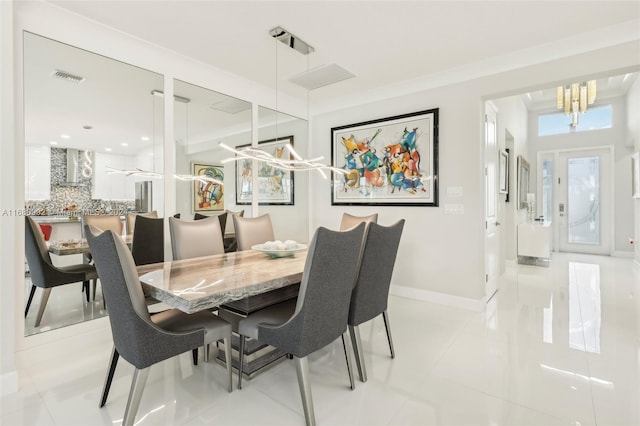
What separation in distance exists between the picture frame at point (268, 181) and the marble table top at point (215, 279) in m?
1.56

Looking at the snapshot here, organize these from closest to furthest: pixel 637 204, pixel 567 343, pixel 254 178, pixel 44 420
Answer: pixel 44 420, pixel 567 343, pixel 254 178, pixel 637 204

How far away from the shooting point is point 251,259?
2410 mm

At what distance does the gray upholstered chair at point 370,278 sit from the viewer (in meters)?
2.02

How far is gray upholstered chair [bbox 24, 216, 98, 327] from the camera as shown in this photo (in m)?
2.22

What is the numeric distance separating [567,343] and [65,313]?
3977 millimetres

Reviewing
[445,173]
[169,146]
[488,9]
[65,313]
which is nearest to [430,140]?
[445,173]

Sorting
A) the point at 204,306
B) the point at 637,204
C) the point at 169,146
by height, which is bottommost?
the point at 204,306

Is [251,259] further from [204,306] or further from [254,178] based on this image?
[254,178]

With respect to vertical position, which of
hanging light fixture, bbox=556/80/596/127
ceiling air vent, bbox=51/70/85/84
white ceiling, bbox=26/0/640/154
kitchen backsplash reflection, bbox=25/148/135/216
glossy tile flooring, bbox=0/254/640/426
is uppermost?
hanging light fixture, bbox=556/80/596/127

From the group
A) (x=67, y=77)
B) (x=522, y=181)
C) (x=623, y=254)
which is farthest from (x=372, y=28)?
(x=623, y=254)

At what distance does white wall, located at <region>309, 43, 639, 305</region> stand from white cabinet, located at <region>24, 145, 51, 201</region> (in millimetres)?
3365

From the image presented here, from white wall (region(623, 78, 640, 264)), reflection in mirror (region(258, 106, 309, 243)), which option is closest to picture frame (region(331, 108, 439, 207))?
reflection in mirror (region(258, 106, 309, 243))

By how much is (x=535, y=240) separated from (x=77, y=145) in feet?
21.4

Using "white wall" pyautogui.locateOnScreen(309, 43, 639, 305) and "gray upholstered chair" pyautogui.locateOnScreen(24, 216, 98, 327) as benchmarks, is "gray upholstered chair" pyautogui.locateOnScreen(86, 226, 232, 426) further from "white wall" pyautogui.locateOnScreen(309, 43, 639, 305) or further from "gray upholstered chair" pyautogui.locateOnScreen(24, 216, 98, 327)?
"white wall" pyautogui.locateOnScreen(309, 43, 639, 305)
